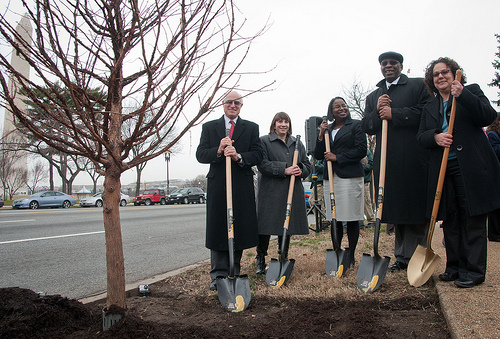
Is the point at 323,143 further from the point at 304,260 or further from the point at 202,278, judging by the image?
the point at 202,278

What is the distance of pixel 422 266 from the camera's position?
329cm

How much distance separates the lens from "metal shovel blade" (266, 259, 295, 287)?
→ 3641 millimetres

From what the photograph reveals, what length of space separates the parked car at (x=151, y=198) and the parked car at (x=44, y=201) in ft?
20.6

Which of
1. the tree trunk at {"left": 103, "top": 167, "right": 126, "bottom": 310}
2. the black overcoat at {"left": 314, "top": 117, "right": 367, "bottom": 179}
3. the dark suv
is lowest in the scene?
the dark suv

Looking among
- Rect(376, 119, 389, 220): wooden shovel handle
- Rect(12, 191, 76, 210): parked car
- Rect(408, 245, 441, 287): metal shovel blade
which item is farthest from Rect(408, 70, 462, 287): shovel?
Rect(12, 191, 76, 210): parked car

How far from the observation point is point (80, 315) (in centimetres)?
249

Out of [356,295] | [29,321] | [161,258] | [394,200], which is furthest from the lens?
[161,258]

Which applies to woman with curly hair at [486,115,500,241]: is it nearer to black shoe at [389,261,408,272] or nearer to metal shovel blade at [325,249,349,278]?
black shoe at [389,261,408,272]

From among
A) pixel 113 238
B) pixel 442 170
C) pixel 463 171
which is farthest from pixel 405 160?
pixel 113 238

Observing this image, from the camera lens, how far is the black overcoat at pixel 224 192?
3.75 m

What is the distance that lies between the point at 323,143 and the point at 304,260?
1.53 meters

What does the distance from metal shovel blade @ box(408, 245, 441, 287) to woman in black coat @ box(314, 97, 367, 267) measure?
0.85 m

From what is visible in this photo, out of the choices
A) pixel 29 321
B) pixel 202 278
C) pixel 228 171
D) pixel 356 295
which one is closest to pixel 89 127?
pixel 29 321

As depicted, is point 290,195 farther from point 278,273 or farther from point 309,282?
point 309,282
